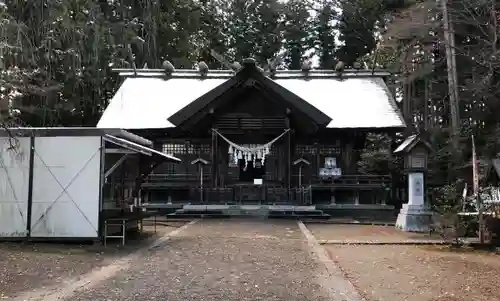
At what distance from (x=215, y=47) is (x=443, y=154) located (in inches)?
835

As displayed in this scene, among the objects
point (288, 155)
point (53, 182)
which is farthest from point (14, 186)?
point (288, 155)

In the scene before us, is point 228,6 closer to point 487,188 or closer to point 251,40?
point 251,40

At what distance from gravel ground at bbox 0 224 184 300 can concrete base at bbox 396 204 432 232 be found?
7229mm

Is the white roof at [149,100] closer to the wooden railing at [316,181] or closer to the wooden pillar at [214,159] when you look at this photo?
the wooden pillar at [214,159]

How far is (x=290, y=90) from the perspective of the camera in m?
21.2

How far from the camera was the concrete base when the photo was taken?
44.8 feet

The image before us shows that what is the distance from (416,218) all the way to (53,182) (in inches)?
367

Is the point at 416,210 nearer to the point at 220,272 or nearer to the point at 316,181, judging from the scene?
the point at 316,181

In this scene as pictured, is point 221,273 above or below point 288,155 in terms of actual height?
below

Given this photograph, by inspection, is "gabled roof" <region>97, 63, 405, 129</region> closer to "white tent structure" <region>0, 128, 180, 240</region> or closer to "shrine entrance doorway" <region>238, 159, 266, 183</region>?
"shrine entrance doorway" <region>238, 159, 266, 183</region>

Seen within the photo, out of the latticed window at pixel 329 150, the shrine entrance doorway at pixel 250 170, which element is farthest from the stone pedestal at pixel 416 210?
the shrine entrance doorway at pixel 250 170

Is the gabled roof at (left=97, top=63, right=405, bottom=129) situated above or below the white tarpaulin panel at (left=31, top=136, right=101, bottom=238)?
above

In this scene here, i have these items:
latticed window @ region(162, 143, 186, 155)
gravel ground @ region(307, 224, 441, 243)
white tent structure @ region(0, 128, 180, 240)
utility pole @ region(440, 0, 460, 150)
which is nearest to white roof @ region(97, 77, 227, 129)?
latticed window @ region(162, 143, 186, 155)

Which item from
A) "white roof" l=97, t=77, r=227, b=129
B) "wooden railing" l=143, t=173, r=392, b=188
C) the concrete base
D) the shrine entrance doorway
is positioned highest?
"white roof" l=97, t=77, r=227, b=129
